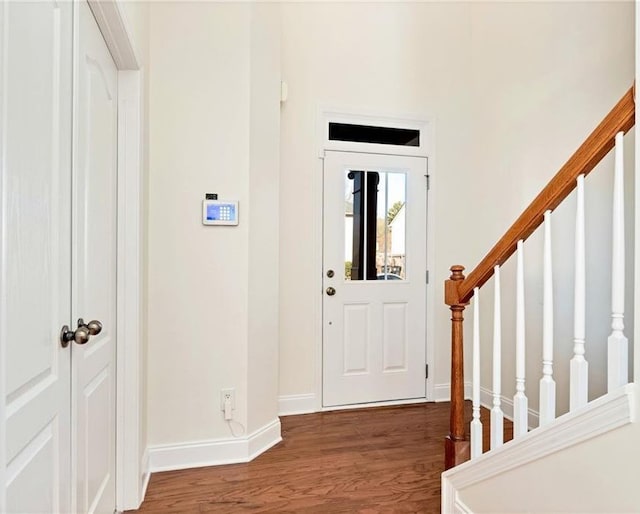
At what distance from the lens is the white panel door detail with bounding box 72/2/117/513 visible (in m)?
1.27

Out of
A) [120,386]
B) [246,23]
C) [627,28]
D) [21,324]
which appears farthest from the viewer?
[246,23]

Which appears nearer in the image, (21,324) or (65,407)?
(21,324)

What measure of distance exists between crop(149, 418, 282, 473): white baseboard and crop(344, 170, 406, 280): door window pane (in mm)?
1456

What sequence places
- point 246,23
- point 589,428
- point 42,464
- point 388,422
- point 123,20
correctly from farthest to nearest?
point 388,422 < point 246,23 < point 123,20 < point 589,428 < point 42,464

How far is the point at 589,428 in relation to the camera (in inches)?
43.8

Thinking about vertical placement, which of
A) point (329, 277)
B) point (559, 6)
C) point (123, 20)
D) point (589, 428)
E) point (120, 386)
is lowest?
point (120, 386)

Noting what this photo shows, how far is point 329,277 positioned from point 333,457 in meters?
1.30

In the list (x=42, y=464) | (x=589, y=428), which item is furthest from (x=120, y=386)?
(x=589, y=428)

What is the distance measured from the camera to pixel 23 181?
2.84 ft

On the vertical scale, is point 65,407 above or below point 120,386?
above

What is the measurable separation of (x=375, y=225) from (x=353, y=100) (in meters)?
1.02

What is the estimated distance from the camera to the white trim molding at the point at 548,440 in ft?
3.40

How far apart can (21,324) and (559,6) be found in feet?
10.8

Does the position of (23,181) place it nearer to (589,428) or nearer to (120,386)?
(120,386)
